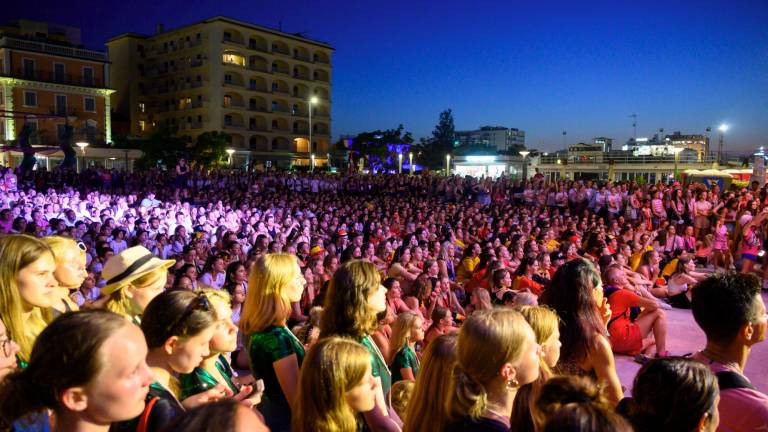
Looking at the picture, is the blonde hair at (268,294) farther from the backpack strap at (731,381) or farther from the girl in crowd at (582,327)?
the backpack strap at (731,381)

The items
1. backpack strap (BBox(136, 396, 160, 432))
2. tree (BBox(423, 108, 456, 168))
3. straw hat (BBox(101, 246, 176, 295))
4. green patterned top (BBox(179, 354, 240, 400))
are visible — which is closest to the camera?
backpack strap (BBox(136, 396, 160, 432))

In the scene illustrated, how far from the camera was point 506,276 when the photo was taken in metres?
7.00

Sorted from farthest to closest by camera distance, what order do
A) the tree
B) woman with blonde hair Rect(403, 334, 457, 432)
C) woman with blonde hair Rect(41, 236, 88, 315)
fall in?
the tree
woman with blonde hair Rect(41, 236, 88, 315)
woman with blonde hair Rect(403, 334, 457, 432)

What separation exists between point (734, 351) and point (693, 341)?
4.95 meters

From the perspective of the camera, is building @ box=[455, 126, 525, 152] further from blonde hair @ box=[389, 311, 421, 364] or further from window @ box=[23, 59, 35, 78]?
blonde hair @ box=[389, 311, 421, 364]

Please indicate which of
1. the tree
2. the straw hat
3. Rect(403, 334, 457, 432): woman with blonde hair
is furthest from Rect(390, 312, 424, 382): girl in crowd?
the tree

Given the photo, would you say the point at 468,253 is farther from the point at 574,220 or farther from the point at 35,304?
the point at 35,304

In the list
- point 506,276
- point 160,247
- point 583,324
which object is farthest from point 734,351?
point 160,247

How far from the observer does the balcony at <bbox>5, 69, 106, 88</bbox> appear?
41.1m

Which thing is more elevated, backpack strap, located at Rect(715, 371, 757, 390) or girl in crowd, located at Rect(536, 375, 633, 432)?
girl in crowd, located at Rect(536, 375, 633, 432)

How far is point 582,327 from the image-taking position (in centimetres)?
315

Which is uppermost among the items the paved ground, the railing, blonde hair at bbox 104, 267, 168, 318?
the railing

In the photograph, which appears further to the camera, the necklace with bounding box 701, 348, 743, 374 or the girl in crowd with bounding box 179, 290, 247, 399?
the girl in crowd with bounding box 179, 290, 247, 399

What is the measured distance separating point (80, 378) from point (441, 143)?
6914 cm
